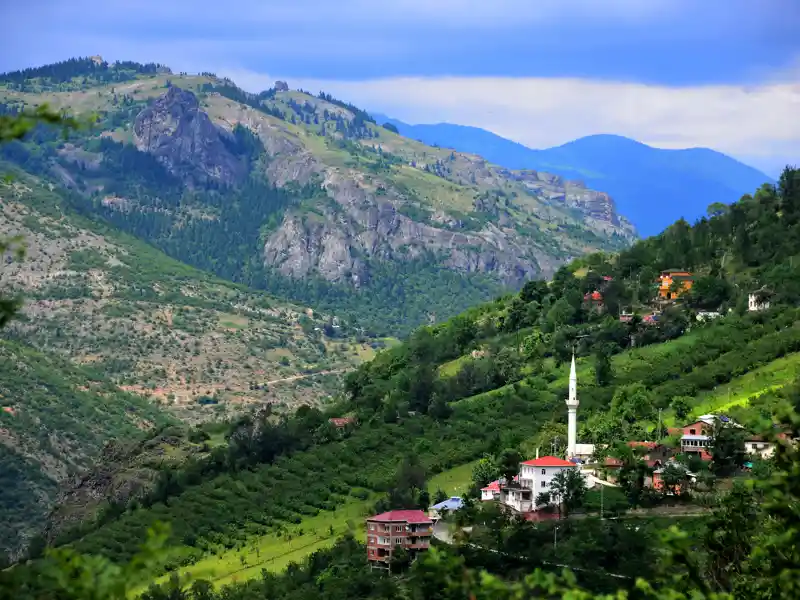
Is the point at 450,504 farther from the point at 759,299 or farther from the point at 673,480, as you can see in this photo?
the point at 759,299

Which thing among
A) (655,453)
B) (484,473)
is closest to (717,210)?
(484,473)

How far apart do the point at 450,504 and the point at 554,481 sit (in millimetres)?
8681

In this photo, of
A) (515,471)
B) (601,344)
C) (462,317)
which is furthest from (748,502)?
(462,317)

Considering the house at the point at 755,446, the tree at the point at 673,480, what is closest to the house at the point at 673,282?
the house at the point at 755,446

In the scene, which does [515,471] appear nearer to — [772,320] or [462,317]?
[772,320]

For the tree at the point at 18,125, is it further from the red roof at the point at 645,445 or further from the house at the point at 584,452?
the house at the point at 584,452

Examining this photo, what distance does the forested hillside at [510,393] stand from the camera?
94125 mm

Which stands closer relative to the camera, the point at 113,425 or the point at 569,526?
the point at 569,526

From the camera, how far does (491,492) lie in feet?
265

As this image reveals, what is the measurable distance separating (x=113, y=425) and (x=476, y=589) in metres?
153

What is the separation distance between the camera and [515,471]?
82062mm

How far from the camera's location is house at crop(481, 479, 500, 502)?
80.4 metres

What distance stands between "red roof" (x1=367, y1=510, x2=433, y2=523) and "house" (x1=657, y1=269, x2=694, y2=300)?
46.2 metres

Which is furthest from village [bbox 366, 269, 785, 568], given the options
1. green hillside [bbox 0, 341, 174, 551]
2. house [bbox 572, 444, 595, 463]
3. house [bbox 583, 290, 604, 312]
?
green hillside [bbox 0, 341, 174, 551]
